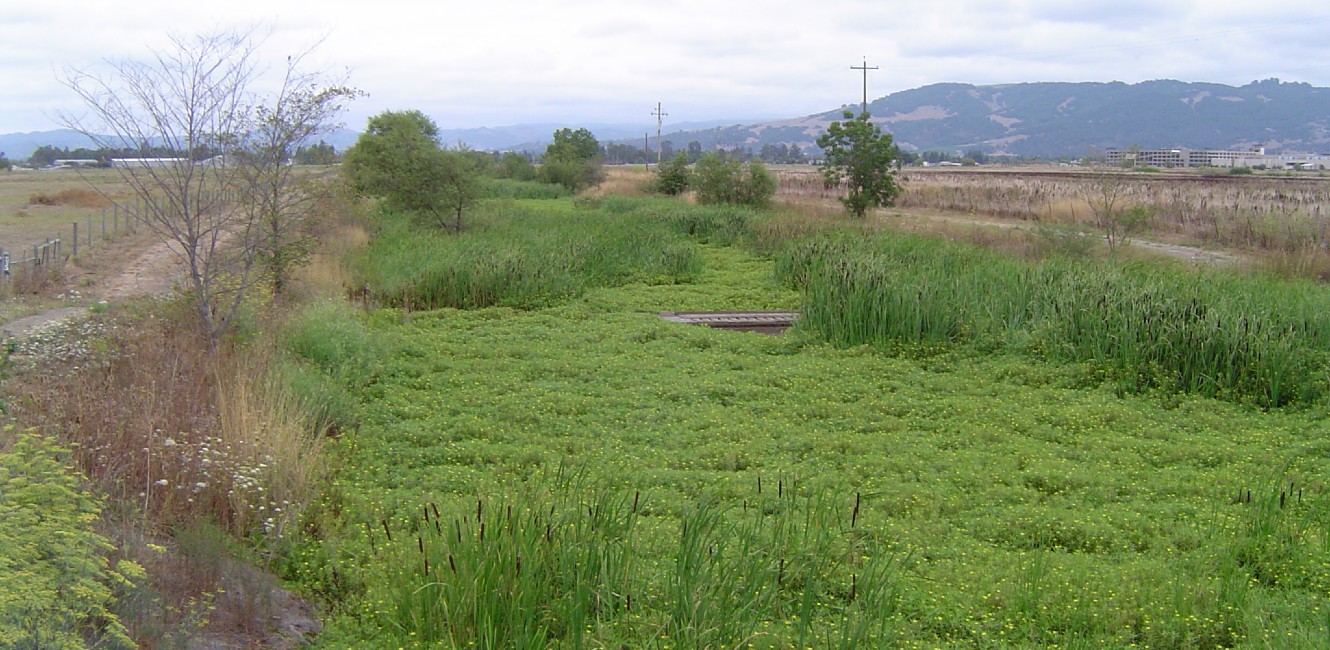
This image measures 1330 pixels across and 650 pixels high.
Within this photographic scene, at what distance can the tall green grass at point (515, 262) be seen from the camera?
16.2 metres

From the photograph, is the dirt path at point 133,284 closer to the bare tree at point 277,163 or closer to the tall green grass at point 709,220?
the bare tree at point 277,163

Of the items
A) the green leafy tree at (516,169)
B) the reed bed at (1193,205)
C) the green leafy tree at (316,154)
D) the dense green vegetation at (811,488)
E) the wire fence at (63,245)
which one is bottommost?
the dense green vegetation at (811,488)

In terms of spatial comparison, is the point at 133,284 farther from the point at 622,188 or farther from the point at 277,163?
the point at 622,188

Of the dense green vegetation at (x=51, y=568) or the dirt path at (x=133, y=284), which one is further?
the dirt path at (x=133, y=284)

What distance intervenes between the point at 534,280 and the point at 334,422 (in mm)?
8020

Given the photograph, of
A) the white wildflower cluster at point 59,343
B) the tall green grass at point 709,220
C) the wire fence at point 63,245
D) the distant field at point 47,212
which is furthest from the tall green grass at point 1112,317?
the distant field at point 47,212

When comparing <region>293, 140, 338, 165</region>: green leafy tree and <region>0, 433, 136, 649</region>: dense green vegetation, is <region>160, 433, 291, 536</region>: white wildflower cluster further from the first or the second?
<region>293, 140, 338, 165</region>: green leafy tree

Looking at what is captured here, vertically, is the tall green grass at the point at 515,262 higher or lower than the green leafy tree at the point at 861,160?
lower

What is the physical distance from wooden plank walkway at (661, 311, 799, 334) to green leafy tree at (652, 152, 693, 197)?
25.3 m

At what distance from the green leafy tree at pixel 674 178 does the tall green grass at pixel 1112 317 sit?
2543 cm

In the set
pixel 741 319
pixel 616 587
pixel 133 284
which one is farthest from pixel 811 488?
pixel 133 284

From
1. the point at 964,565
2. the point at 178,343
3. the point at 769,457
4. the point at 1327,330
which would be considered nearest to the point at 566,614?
the point at 964,565

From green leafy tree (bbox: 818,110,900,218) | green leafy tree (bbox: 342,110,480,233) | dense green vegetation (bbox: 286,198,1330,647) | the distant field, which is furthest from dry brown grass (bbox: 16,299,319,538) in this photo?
green leafy tree (bbox: 818,110,900,218)

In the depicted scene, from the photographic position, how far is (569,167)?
51938 mm
